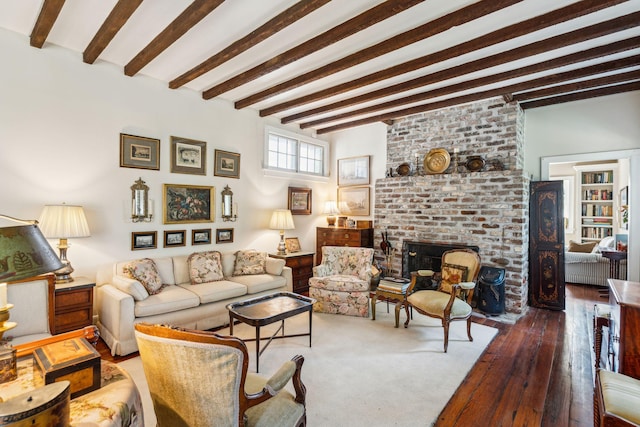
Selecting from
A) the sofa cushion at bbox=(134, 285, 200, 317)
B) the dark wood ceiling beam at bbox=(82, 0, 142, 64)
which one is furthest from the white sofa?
the dark wood ceiling beam at bbox=(82, 0, 142, 64)

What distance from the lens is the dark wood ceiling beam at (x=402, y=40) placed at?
2.42 m

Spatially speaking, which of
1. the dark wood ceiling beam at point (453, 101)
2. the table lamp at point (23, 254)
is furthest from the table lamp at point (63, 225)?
the dark wood ceiling beam at point (453, 101)

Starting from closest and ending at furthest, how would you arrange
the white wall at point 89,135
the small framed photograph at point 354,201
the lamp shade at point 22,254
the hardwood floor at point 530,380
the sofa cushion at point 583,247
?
the lamp shade at point 22,254 < the hardwood floor at point 530,380 < the white wall at point 89,135 < the small framed photograph at point 354,201 < the sofa cushion at point 583,247

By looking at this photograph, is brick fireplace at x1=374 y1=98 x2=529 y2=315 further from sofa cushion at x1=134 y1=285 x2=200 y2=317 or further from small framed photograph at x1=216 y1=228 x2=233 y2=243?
sofa cushion at x1=134 y1=285 x2=200 y2=317

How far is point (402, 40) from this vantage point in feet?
9.55

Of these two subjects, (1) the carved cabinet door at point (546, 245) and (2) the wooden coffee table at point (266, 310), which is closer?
(2) the wooden coffee table at point (266, 310)

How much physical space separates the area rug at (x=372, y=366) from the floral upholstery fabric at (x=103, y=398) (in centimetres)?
98

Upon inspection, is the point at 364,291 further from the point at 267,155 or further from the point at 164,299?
the point at 267,155

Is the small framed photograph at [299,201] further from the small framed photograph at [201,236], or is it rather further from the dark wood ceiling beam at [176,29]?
the dark wood ceiling beam at [176,29]

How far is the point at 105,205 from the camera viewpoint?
372 centimetres

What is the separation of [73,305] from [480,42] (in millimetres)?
4694

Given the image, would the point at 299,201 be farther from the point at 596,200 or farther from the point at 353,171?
the point at 596,200

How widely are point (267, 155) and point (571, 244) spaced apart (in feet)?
21.7

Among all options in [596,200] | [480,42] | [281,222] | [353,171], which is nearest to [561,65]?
[480,42]
